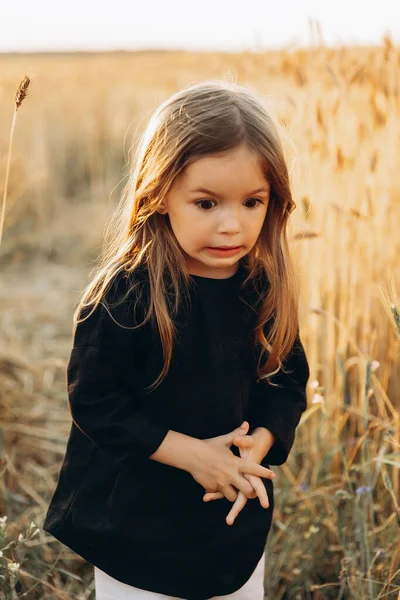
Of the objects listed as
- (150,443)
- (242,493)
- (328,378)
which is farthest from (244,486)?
(328,378)

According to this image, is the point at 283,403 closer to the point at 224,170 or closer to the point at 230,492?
the point at 230,492

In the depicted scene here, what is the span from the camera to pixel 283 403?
1.53 metres

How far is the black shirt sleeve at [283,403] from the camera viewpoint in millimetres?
1497

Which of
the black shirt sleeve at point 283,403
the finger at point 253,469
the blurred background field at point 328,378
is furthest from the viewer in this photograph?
the blurred background field at point 328,378

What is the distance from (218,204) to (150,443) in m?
0.41

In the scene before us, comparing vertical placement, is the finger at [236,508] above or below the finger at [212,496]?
below

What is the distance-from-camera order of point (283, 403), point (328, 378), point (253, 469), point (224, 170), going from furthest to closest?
1. point (328, 378)
2. point (283, 403)
3. point (253, 469)
4. point (224, 170)

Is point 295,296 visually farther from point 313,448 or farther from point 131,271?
point 313,448

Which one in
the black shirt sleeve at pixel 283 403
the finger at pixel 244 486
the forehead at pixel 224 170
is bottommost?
the finger at pixel 244 486

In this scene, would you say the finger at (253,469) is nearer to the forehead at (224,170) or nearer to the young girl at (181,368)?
the young girl at (181,368)

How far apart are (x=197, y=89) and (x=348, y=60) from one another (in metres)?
1.10

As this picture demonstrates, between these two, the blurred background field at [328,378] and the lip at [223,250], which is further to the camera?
the blurred background field at [328,378]

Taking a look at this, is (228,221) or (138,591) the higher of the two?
(228,221)

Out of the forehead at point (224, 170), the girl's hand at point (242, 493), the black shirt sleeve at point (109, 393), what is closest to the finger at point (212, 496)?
the girl's hand at point (242, 493)
